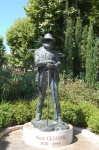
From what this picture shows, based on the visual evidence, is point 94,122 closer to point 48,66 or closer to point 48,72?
point 48,72

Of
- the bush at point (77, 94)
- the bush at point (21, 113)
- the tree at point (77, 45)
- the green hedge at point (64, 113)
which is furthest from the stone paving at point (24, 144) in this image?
the tree at point (77, 45)

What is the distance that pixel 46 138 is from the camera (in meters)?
7.31

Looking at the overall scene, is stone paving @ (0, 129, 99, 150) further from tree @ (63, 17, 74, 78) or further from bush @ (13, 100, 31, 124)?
tree @ (63, 17, 74, 78)

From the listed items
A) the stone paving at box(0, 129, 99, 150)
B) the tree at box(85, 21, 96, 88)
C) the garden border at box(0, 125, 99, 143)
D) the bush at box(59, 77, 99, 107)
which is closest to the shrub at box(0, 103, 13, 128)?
the garden border at box(0, 125, 99, 143)

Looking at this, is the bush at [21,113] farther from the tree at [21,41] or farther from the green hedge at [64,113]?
the tree at [21,41]

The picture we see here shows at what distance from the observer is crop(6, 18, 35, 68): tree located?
21.0 m

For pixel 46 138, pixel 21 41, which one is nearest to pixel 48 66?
pixel 46 138

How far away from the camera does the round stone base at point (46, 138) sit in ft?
Result: 24.0

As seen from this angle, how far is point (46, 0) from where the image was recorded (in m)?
18.5

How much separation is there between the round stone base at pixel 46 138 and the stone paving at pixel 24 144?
0.51 ft

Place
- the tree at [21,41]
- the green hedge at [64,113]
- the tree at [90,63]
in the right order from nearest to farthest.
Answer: the green hedge at [64,113] → the tree at [90,63] → the tree at [21,41]

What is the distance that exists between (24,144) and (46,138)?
69cm

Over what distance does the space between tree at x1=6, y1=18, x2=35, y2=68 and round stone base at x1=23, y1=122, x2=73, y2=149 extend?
1291 centimetres

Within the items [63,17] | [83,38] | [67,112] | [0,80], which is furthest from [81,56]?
[67,112]
